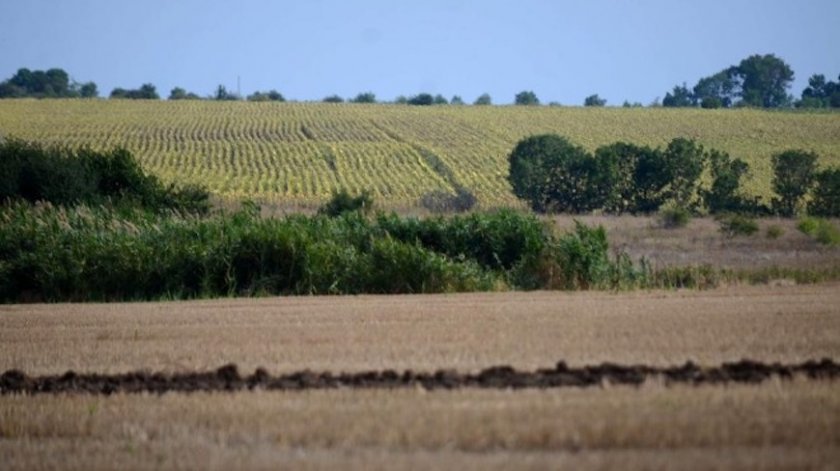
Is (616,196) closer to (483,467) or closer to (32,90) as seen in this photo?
(483,467)

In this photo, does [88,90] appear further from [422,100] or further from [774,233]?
[774,233]

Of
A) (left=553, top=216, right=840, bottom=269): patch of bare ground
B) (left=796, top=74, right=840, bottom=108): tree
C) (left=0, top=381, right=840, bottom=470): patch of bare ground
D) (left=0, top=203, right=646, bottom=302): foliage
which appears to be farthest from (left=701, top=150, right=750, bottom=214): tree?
(left=796, top=74, right=840, bottom=108): tree

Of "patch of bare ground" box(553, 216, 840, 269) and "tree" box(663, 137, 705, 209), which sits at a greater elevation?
"tree" box(663, 137, 705, 209)

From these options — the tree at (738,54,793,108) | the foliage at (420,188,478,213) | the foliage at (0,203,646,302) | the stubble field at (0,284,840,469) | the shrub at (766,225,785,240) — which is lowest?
the foliage at (420,188,478,213)

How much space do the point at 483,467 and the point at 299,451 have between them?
162 cm

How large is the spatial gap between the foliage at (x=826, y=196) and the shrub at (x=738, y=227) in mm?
11844

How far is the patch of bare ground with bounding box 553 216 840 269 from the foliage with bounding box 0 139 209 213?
505 inches

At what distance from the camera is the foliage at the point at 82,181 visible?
40188mm

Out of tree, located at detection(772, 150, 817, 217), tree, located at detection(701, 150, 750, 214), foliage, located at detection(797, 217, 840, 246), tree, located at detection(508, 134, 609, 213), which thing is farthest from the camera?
tree, located at detection(508, 134, 609, 213)

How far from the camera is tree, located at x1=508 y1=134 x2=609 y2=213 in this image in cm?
6431

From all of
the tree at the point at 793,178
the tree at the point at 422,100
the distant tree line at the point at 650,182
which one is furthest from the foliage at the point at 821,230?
the tree at the point at 422,100

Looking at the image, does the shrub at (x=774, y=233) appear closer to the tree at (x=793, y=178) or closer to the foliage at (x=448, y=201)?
the tree at (x=793, y=178)

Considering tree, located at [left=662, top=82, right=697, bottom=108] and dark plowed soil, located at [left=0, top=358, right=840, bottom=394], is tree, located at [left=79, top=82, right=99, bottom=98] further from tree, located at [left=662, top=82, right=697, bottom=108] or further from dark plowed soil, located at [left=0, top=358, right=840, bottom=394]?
dark plowed soil, located at [left=0, top=358, right=840, bottom=394]

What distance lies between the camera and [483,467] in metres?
8.72
